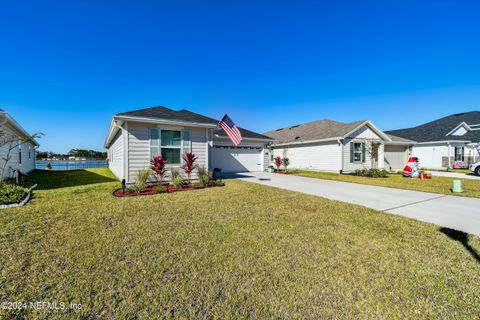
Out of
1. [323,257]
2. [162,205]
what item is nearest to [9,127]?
[162,205]

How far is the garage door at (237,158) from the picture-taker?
559 inches

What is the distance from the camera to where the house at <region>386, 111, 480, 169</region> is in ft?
62.0

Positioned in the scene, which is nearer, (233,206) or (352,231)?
(352,231)

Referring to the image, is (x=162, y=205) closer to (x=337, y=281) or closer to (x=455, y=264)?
(x=337, y=281)

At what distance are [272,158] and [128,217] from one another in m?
17.4

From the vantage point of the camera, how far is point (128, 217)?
181 inches

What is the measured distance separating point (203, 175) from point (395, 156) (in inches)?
748

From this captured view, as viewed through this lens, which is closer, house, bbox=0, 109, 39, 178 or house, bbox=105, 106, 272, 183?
house, bbox=0, 109, 39, 178

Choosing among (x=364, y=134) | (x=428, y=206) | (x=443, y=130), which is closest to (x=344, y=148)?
(x=364, y=134)

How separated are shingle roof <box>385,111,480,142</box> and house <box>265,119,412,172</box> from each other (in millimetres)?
5238

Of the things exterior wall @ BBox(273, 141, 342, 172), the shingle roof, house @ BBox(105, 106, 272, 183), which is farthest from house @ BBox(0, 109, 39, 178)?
the shingle roof

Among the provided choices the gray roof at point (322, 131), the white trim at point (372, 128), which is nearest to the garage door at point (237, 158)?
the gray roof at point (322, 131)

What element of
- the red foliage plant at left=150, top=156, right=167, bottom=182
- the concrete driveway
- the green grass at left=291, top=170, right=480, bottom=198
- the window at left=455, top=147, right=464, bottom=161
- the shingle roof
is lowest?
the concrete driveway

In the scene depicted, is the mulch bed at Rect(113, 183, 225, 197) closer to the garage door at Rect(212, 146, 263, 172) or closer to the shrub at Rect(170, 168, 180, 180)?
the shrub at Rect(170, 168, 180, 180)
